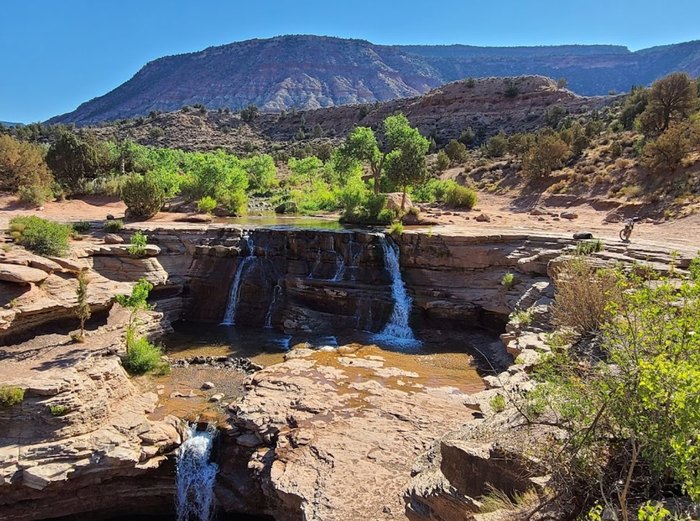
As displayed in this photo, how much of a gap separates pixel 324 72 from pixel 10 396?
159765 mm

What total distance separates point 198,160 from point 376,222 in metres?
15.4

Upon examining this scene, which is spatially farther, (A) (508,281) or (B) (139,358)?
(A) (508,281)

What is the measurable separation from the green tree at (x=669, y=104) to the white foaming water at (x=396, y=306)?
75.8 ft

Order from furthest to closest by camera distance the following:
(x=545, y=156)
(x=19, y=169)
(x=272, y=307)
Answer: (x=545, y=156) → (x=19, y=169) → (x=272, y=307)

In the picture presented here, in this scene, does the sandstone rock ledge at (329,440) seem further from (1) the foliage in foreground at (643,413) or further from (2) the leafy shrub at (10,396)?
(2) the leafy shrub at (10,396)

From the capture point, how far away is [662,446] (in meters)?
→ 3.68

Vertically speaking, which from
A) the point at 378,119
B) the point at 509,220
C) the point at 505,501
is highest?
the point at 378,119

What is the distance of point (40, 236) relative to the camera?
15.6m

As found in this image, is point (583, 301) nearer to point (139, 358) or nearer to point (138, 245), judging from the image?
point (139, 358)

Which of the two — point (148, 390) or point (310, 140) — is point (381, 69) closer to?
point (310, 140)

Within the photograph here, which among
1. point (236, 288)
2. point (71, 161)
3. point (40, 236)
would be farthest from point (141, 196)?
point (71, 161)

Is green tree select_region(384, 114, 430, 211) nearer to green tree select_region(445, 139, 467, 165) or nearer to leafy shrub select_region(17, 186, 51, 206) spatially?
leafy shrub select_region(17, 186, 51, 206)

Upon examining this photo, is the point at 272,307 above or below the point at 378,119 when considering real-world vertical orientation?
below

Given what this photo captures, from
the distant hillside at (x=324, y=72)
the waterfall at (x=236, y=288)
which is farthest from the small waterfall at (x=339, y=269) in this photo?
the distant hillside at (x=324, y=72)
